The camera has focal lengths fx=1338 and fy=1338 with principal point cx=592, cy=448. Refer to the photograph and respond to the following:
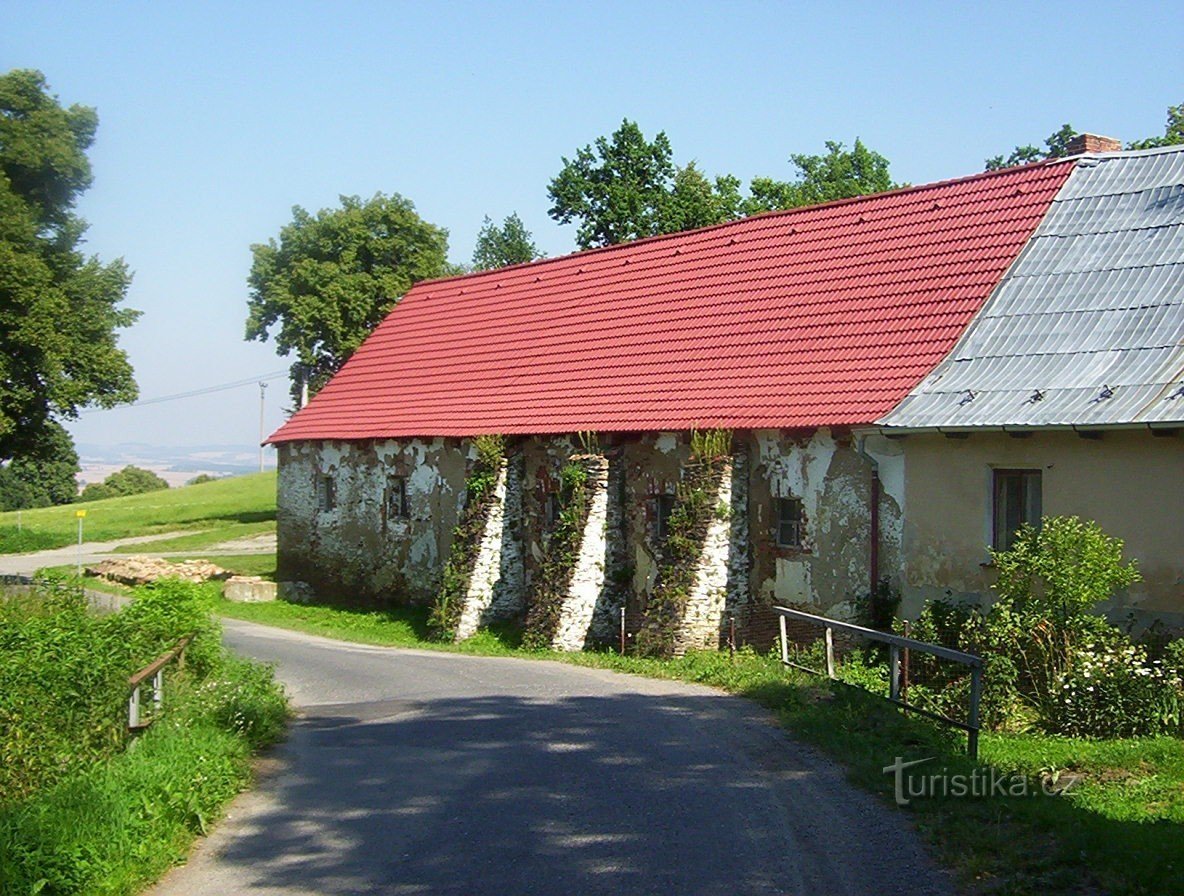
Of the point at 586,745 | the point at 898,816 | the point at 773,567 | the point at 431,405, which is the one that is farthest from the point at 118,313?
the point at 898,816

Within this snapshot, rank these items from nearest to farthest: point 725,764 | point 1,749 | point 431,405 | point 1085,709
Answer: point 1,749 < point 725,764 < point 1085,709 < point 431,405

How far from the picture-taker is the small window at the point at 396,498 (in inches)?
1113

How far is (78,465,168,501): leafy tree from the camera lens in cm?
9450

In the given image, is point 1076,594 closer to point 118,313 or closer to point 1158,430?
point 1158,430

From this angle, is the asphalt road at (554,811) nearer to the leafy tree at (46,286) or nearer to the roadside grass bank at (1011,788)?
the roadside grass bank at (1011,788)

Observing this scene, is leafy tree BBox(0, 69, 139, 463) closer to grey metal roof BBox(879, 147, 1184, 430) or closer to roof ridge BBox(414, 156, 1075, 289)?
roof ridge BBox(414, 156, 1075, 289)

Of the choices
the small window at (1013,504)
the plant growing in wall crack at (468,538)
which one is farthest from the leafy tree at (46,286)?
the small window at (1013,504)

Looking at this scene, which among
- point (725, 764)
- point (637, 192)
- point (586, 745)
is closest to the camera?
point (725, 764)

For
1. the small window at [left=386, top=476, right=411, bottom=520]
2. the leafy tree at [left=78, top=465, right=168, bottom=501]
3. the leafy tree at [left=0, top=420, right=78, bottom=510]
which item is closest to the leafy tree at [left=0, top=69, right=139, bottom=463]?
the small window at [left=386, top=476, right=411, bottom=520]

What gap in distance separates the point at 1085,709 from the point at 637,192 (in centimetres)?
3246

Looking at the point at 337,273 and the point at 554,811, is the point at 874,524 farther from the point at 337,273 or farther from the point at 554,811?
the point at 337,273

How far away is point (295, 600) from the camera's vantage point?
102ft

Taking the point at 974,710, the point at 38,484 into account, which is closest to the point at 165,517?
the point at 38,484

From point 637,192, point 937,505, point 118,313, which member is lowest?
point 937,505
